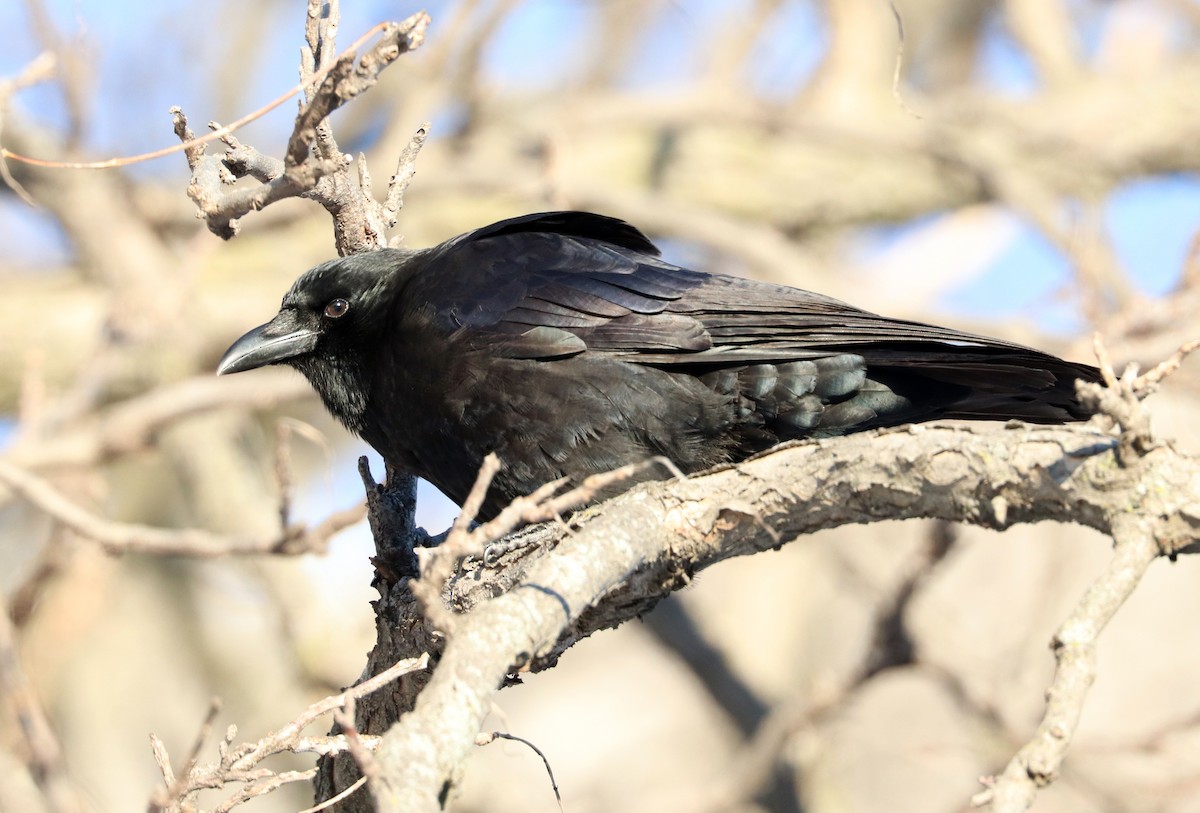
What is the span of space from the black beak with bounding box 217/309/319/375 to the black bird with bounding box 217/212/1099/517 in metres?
0.44

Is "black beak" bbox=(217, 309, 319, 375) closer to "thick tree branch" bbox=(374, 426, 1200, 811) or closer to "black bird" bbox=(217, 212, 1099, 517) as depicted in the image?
"black bird" bbox=(217, 212, 1099, 517)

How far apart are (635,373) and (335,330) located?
1094 millimetres

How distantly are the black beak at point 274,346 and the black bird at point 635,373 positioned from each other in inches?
17.2

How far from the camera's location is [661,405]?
11.2 feet

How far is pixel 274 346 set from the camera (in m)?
4.03

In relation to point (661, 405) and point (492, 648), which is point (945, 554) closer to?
point (661, 405)

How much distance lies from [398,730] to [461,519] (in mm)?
349

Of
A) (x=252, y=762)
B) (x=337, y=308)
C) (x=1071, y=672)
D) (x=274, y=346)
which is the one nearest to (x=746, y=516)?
(x=1071, y=672)

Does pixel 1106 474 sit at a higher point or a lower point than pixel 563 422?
lower

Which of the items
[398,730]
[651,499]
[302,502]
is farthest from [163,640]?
[398,730]

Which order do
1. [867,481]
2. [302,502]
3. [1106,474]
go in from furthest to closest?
1. [302,502]
2. [867,481]
3. [1106,474]

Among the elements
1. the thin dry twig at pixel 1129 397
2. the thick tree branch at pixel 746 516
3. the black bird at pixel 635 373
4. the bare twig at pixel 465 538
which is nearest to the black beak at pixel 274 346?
the black bird at pixel 635 373

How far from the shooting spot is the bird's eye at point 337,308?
12.9 feet

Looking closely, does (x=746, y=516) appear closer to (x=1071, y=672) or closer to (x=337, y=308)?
(x=1071, y=672)
